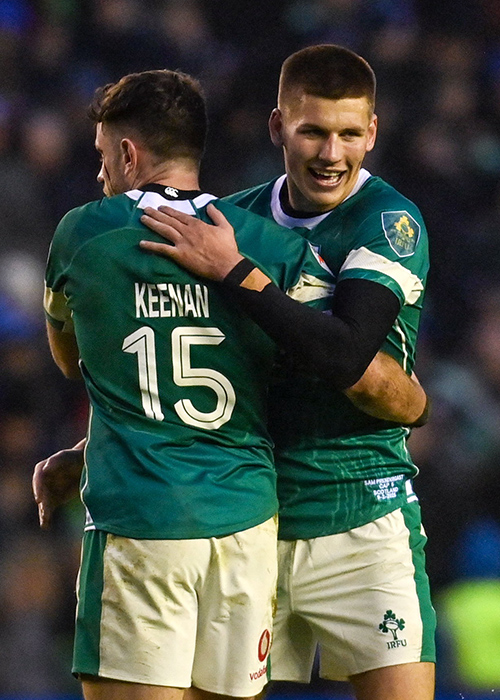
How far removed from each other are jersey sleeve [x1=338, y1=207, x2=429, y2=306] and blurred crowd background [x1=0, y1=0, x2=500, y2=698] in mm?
2294

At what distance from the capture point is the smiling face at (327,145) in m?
2.48

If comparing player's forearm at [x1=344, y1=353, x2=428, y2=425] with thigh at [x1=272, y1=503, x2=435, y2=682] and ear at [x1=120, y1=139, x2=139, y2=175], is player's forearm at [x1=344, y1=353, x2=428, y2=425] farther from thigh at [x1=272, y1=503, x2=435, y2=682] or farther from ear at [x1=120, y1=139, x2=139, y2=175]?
ear at [x1=120, y1=139, x2=139, y2=175]

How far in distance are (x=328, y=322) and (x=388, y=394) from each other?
27cm

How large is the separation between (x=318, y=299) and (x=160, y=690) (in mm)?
822

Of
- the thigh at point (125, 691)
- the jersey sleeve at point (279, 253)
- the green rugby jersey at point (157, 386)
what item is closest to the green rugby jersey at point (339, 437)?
the jersey sleeve at point (279, 253)

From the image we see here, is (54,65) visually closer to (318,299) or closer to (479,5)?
(479,5)

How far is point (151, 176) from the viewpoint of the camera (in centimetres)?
218

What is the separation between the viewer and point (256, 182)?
192 inches

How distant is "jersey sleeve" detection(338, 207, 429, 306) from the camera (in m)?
2.26

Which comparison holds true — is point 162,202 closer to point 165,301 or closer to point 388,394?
point 165,301

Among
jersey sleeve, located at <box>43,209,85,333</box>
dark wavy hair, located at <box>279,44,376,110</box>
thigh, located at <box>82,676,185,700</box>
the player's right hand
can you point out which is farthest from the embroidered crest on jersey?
thigh, located at <box>82,676,185,700</box>

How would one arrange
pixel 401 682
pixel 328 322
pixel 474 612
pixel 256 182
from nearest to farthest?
1. pixel 328 322
2. pixel 401 682
3. pixel 474 612
4. pixel 256 182

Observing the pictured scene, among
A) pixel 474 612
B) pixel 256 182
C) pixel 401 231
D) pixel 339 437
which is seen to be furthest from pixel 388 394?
pixel 256 182

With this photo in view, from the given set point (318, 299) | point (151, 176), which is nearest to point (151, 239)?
point (151, 176)
